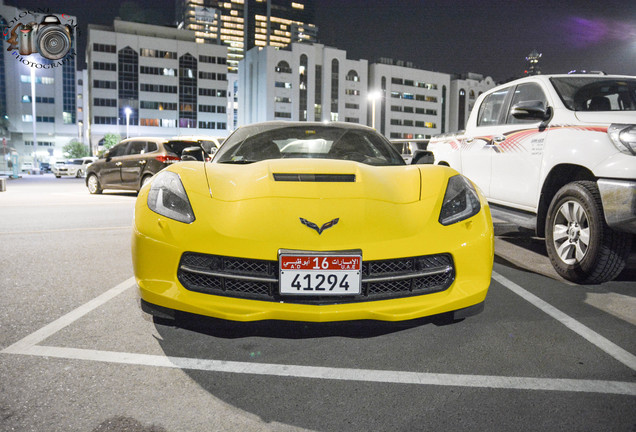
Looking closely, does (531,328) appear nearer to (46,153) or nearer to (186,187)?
(186,187)

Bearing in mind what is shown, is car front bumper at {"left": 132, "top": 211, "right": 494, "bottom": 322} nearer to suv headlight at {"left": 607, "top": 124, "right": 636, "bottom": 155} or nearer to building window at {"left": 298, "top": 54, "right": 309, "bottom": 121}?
suv headlight at {"left": 607, "top": 124, "right": 636, "bottom": 155}

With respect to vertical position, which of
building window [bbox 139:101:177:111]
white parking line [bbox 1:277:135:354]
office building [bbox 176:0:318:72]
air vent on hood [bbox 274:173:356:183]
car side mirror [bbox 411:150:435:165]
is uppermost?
office building [bbox 176:0:318:72]

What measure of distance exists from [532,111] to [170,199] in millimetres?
3672

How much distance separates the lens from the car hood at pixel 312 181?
2.73 metres

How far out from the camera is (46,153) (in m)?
95.4

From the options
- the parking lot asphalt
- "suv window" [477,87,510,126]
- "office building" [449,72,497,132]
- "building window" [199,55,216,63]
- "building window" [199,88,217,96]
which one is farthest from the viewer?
"office building" [449,72,497,132]

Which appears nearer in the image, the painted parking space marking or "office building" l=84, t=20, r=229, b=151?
the painted parking space marking

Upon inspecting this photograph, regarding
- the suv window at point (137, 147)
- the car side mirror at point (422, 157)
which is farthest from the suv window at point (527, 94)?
the suv window at point (137, 147)

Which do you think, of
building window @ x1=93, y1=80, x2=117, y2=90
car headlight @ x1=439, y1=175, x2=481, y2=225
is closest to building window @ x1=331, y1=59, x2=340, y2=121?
building window @ x1=93, y1=80, x2=117, y2=90

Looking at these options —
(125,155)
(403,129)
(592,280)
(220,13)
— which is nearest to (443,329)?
(592,280)

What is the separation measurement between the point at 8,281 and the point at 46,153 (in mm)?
105591

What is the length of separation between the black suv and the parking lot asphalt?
1026cm

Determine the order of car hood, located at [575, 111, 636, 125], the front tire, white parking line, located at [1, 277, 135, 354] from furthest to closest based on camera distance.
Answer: the front tire, car hood, located at [575, 111, 636, 125], white parking line, located at [1, 277, 135, 354]

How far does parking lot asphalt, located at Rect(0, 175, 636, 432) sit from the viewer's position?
201cm
